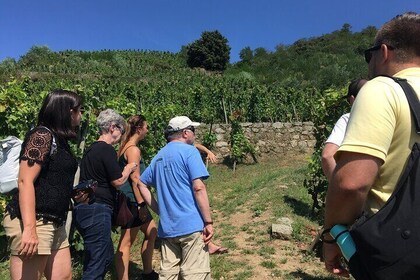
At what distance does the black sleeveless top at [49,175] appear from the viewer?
2.39 metres

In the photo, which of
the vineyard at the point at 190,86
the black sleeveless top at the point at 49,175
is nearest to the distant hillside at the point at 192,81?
the vineyard at the point at 190,86

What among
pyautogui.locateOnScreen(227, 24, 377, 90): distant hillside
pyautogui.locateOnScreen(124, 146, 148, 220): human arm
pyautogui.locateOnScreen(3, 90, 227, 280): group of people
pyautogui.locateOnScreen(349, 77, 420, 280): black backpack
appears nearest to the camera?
pyautogui.locateOnScreen(349, 77, 420, 280): black backpack

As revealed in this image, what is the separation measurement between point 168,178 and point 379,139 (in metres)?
1.95

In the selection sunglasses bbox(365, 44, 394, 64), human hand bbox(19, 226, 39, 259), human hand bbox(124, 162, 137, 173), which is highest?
sunglasses bbox(365, 44, 394, 64)

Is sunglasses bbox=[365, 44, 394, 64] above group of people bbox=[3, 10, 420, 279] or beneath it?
above

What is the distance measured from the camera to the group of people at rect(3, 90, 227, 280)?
7.93ft

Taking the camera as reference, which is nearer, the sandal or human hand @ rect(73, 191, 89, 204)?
human hand @ rect(73, 191, 89, 204)

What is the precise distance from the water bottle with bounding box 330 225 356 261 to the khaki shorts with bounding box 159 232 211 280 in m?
1.63

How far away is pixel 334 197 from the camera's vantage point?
1.43 m

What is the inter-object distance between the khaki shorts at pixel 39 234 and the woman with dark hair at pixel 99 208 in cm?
54

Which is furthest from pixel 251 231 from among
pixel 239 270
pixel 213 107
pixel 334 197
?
pixel 213 107

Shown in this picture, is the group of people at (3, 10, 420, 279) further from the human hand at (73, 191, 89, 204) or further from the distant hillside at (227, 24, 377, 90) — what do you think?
A: the distant hillside at (227, 24, 377, 90)

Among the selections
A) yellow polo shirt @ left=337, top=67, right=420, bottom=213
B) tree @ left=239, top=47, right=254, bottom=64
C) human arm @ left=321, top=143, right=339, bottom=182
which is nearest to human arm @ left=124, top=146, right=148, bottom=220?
human arm @ left=321, top=143, right=339, bottom=182

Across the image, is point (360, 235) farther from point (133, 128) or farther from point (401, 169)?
point (133, 128)
